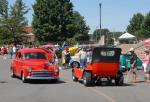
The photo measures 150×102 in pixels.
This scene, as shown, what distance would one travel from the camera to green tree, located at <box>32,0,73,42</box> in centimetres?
8319

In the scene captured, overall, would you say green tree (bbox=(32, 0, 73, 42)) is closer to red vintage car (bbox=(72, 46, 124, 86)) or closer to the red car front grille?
the red car front grille

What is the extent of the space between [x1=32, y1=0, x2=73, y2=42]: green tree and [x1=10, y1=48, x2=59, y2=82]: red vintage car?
57.8 m

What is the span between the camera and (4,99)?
615 inches

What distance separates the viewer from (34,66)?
Answer: 2255cm

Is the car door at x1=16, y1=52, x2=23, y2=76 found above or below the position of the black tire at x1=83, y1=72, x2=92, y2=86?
above

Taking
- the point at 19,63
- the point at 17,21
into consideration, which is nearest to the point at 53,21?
the point at 17,21

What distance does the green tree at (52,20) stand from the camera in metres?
83.2

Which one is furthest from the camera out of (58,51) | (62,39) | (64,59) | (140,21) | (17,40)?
(140,21)

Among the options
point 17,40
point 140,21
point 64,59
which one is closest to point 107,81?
point 64,59

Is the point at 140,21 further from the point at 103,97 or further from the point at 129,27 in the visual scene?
the point at 103,97

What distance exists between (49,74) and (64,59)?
1367cm

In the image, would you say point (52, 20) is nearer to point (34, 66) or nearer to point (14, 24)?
point (14, 24)

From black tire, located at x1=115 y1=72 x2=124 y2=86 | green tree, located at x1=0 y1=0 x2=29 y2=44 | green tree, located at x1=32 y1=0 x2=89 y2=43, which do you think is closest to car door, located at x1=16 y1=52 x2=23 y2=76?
black tire, located at x1=115 y1=72 x2=124 y2=86

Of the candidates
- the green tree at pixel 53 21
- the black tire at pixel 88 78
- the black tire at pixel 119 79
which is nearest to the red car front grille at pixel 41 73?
the black tire at pixel 88 78
